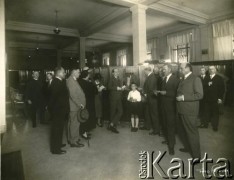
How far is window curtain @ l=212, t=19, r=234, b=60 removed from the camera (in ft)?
30.5

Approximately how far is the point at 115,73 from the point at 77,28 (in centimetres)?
640

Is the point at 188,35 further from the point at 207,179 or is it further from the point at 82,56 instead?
the point at 207,179

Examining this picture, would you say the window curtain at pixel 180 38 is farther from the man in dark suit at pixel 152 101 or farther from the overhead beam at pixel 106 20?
the man in dark suit at pixel 152 101

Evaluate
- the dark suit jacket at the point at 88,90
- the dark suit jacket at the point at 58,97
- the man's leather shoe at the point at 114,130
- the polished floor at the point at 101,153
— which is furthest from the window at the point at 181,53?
the dark suit jacket at the point at 58,97

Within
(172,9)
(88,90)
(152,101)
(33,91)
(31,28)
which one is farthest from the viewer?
(31,28)

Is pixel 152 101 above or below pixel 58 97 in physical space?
below

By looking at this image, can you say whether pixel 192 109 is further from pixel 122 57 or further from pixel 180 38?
pixel 122 57

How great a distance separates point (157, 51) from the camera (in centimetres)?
1306

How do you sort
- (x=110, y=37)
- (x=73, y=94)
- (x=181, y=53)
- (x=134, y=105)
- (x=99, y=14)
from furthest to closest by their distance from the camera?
(x=110, y=37)
(x=181, y=53)
(x=99, y=14)
(x=134, y=105)
(x=73, y=94)

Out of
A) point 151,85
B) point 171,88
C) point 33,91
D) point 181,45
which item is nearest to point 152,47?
point 181,45

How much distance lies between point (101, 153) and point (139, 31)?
4870 millimetres

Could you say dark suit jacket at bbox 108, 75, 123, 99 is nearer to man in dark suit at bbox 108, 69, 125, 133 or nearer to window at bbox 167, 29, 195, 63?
man in dark suit at bbox 108, 69, 125, 133

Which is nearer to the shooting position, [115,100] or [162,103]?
[162,103]

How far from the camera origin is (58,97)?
156 inches
